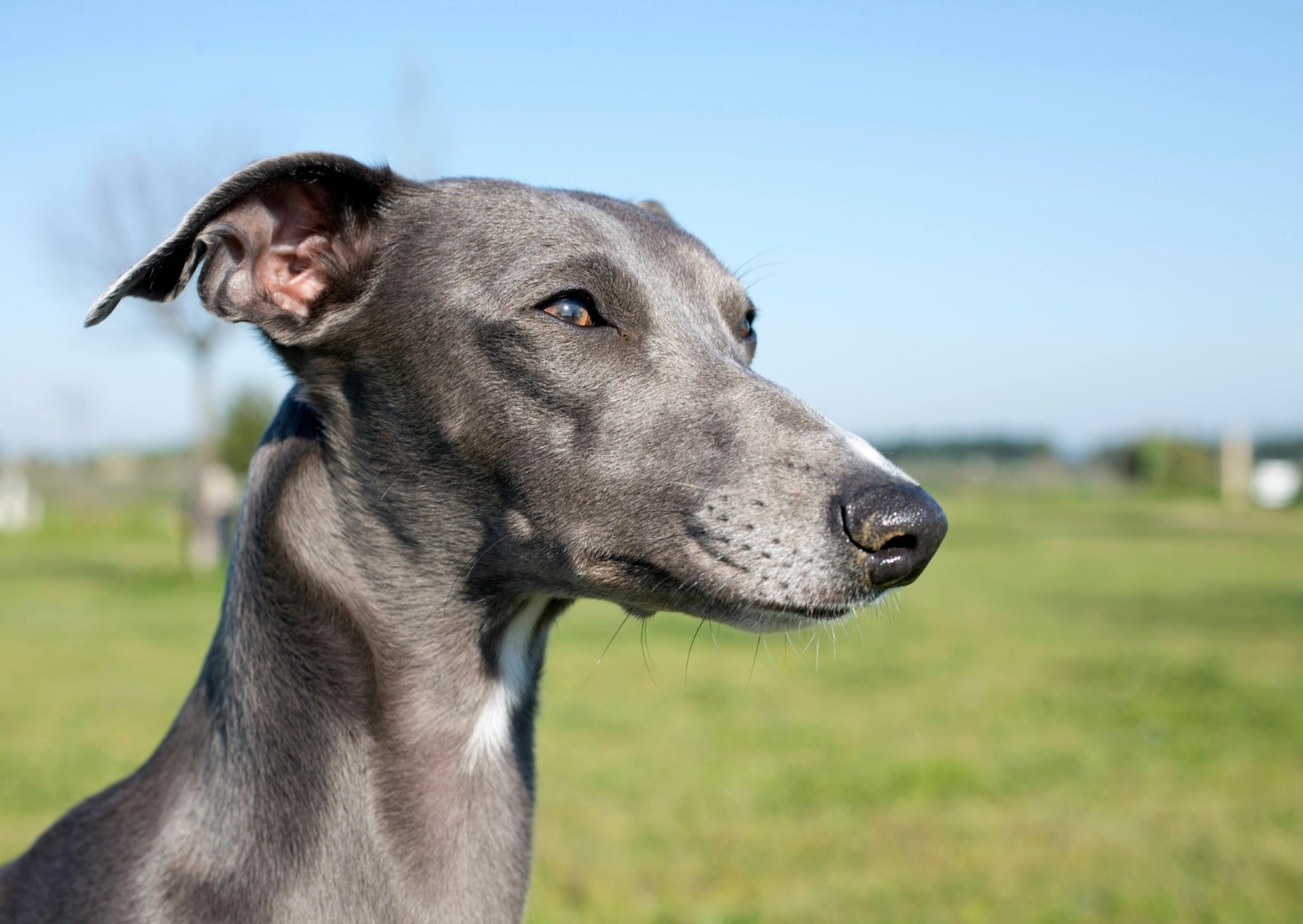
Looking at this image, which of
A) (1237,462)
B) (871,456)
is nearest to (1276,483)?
(1237,462)

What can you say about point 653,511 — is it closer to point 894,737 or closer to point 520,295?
point 520,295

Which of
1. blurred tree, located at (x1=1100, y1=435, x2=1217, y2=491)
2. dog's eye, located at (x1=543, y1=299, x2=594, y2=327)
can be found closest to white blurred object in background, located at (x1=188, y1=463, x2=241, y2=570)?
dog's eye, located at (x1=543, y1=299, x2=594, y2=327)

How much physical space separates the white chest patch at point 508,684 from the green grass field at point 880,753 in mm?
749

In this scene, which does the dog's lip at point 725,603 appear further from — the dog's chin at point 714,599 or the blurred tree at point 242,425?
the blurred tree at point 242,425

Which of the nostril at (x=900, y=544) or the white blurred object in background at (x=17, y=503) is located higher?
the nostril at (x=900, y=544)

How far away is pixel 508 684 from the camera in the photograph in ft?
9.48

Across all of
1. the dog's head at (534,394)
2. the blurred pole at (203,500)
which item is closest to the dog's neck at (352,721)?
the dog's head at (534,394)

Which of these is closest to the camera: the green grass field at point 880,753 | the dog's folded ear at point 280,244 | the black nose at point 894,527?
the black nose at point 894,527

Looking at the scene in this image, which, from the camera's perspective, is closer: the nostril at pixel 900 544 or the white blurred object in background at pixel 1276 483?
the nostril at pixel 900 544

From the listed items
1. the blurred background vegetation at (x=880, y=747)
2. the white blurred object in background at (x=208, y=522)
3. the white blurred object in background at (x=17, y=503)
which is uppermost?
the blurred background vegetation at (x=880, y=747)

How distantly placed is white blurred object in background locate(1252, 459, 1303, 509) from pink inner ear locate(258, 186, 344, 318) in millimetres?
43378

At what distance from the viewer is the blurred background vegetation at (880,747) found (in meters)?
5.91

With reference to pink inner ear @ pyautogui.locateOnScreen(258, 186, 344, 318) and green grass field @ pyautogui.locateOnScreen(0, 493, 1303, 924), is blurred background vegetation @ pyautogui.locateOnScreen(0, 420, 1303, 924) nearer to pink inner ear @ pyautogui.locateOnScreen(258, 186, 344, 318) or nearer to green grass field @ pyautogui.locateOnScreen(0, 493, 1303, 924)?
green grass field @ pyautogui.locateOnScreen(0, 493, 1303, 924)

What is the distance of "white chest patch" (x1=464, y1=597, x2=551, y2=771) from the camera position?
2781 mm
